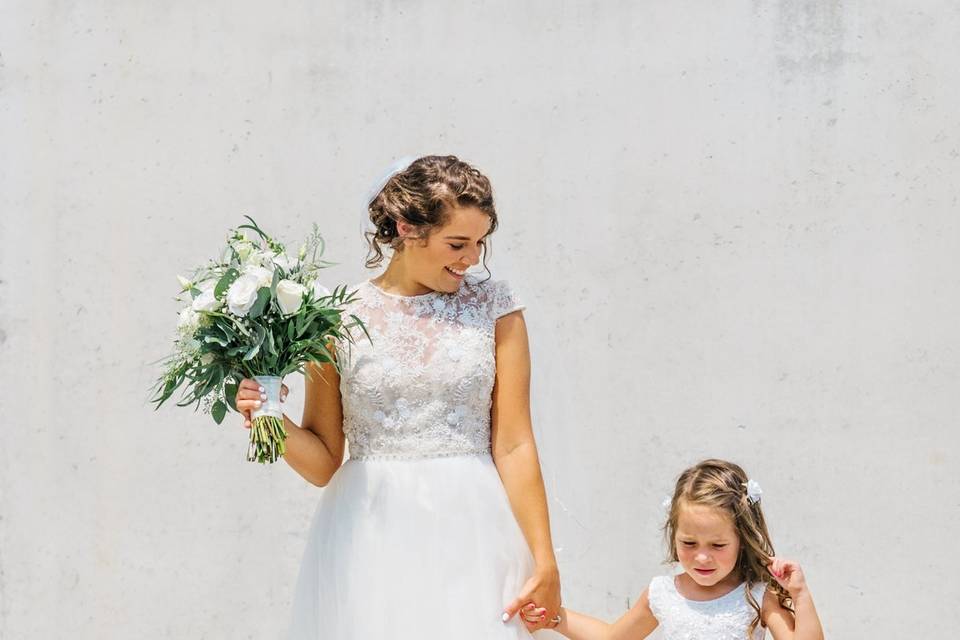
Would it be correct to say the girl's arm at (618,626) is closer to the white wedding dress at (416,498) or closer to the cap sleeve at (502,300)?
the white wedding dress at (416,498)

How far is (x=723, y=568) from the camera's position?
123 inches

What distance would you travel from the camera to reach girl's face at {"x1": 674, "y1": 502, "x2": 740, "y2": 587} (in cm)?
312

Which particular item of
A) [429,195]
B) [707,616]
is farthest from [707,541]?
[429,195]

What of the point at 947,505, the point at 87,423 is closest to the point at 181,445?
the point at 87,423

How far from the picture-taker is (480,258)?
3.49 meters

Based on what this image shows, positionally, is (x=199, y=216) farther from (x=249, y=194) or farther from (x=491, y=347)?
(x=491, y=347)

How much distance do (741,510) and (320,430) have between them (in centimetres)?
110

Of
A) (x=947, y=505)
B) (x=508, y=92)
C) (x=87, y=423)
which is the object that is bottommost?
(x=947, y=505)

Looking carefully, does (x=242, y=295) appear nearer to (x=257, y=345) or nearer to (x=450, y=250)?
(x=257, y=345)

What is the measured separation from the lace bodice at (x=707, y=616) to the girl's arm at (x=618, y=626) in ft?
0.17

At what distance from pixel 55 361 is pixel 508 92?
206 cm

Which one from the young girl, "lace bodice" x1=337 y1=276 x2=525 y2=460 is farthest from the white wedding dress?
the young girl

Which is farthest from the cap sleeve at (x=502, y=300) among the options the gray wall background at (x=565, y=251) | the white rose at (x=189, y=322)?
the gray wall background at (x=565, y=251)

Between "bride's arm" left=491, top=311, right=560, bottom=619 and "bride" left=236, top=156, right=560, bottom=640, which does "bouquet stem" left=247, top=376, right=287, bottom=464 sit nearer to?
"bride" left=236, top=156, right=560, bottom=640
